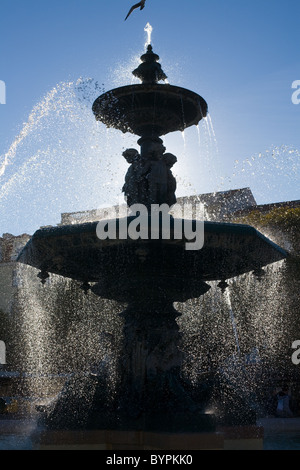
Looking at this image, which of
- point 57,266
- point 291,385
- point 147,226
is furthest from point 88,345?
point 147,226

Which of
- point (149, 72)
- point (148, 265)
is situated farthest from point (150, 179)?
point (149, 72)

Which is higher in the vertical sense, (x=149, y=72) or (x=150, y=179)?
(x=149, y=72)

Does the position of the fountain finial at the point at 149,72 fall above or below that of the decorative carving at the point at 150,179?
above

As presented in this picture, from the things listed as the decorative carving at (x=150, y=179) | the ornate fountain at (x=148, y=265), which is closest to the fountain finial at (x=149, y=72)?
the ornate fountain at (x=148, y=265)

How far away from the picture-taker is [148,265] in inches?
→ 254

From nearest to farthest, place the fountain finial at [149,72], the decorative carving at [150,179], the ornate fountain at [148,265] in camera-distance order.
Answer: the ornate fountain at [148,265] → the decorative carving at [150,179] → the fountain finial at [149,72]

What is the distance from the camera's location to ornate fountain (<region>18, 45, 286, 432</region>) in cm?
559

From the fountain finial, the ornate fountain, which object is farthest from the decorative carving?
the fountain finial

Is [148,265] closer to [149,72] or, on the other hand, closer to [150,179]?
[150,179]

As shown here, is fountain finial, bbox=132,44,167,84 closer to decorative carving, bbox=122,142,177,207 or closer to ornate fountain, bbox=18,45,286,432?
ornate fountain, bbox=18,45,286,432

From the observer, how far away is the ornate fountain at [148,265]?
5.59m

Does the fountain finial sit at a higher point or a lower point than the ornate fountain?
higher

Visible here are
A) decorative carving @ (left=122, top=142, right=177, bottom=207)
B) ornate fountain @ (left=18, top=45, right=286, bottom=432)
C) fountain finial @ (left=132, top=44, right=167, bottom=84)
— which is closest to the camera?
ornate fountain @ (left=18, top=45, right=286, bottom=432)

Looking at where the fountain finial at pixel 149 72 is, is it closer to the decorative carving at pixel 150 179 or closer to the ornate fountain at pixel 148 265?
the ornate fountain at pixel 148 265
